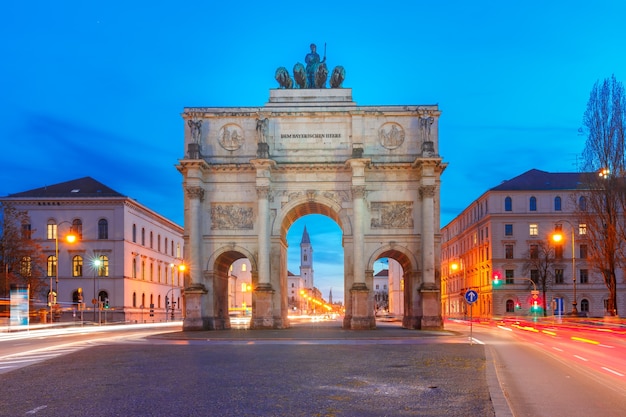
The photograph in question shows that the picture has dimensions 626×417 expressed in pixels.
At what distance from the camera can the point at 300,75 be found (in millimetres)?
49969

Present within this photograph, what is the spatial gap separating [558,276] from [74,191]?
5696 centimetres

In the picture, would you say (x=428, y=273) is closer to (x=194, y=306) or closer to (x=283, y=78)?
(x=194, y=306)

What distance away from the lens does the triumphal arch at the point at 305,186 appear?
45844 millimetres

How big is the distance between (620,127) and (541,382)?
4050 centimetres

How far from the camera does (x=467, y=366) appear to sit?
18.8 metres

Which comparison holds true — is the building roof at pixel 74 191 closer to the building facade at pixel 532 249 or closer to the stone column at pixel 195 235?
the stone column at pixel 195 235

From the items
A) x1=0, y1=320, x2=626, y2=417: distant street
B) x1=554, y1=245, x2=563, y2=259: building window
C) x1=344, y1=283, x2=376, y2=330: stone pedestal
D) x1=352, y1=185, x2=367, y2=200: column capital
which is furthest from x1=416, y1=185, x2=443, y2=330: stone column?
x1=554, y1=245, x2=563, y2=259: building window

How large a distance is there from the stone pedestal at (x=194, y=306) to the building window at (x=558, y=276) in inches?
2094

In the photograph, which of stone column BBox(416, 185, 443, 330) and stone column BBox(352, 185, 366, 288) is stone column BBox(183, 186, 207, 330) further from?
stone column BBox(416, 185, 443, 330)

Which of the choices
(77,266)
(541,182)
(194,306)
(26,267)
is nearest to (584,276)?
(541,182)

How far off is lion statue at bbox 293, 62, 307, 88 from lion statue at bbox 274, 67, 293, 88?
19.3 inches

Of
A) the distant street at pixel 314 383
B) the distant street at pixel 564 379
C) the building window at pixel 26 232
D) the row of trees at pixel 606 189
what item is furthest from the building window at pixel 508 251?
the distant street at pixel 314 383

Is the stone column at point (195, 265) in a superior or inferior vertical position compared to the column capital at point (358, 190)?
inferior

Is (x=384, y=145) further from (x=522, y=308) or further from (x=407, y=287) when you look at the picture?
(x=522, y=308)
